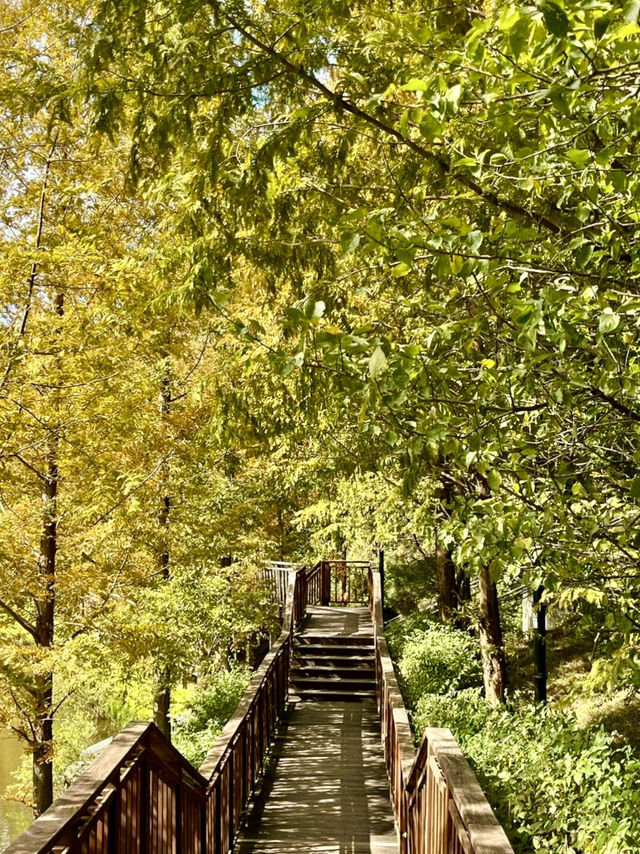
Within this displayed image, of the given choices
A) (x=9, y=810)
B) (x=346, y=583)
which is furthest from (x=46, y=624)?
(x=9, y=810)

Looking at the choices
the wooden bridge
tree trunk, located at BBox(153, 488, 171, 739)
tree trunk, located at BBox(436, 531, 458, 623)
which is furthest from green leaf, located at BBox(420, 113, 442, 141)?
tree trunk, located at BBox(436, 531, 458, 623)

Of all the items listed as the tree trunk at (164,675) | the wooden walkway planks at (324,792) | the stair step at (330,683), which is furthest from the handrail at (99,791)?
the stair step at (330,683)

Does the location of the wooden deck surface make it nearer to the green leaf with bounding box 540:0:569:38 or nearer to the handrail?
the handrail

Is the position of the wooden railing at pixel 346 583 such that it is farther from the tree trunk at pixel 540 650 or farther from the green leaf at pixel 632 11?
the green leaf at pixel 632 11

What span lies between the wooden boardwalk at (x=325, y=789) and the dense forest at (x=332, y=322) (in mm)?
1081

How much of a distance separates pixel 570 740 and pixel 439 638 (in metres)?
8.08

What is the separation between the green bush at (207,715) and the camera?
11.2m

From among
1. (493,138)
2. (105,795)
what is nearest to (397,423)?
(493,138)

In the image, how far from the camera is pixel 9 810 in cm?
2509

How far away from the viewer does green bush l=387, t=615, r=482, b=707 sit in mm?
12992

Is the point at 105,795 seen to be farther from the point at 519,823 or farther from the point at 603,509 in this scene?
the point at 519,823

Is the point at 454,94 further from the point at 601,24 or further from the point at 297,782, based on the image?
the point at 297,782

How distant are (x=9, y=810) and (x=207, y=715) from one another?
56.1ft

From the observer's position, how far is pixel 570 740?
6957 millimetres
